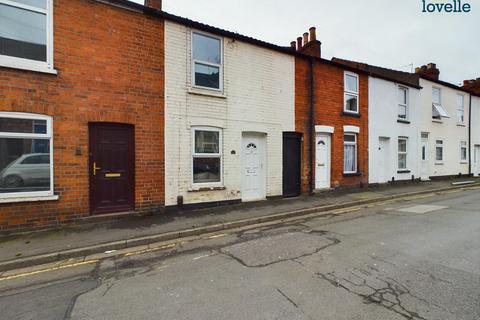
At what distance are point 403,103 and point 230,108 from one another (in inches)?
438

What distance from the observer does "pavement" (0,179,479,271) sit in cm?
493

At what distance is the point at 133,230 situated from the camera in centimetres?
618

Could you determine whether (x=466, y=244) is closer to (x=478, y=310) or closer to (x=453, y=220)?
(x=453, y=220)

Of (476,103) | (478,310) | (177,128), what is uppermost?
(476,103)

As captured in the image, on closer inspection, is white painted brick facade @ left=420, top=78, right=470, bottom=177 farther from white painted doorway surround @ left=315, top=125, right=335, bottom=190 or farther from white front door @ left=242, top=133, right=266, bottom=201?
white front door @ left=242, top=133, right=266, bottom=201

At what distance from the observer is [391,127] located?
45.9 feet

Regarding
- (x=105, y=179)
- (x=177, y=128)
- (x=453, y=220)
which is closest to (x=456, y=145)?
(x=453, y=220)

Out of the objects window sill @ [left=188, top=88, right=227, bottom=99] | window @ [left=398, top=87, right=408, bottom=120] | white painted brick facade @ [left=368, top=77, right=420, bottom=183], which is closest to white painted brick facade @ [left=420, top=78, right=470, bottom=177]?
white painted brick facade @ [left=368, top=77, right=420, bottom=183]

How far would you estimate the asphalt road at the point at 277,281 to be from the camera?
122 inches

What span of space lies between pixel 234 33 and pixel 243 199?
5.72 meters

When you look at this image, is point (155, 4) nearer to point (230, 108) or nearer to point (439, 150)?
point (230, 108)

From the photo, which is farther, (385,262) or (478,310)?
(385,262)

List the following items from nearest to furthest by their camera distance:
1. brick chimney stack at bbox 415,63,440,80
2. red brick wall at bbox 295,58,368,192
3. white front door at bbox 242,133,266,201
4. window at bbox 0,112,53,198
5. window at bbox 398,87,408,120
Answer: window at bbox 0,112,53,198
white front door at bbox 242,133,266,201
red brick wall at bbox 295,58,368,192
window at bbox 398,87,408,120
brick chimney stack at bbox 415,63,440,80

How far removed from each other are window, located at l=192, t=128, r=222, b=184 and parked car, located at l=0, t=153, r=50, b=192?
12.5 ft
